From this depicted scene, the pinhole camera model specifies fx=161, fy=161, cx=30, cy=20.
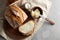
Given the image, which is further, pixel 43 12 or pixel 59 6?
pixel 59 6

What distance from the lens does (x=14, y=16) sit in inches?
35.8

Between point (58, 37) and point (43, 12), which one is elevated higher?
point (43, 12)

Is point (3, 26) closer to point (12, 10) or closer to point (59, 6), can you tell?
point (12, 10)

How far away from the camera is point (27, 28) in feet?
2.95

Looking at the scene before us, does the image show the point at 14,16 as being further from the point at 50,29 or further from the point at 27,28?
the point at 50,29

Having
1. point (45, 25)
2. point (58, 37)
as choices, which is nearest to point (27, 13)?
point (45, 25)

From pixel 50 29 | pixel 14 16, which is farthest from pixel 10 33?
pixel 50 29

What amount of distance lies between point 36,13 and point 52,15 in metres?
0.15

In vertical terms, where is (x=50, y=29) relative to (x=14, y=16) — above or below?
below

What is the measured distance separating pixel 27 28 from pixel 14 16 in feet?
0.33

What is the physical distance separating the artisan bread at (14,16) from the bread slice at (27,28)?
29 mm

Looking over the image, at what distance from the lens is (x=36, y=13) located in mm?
945

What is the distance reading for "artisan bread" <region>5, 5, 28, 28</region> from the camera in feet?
2.98

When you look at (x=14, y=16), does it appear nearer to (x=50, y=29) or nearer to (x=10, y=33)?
(x=10, y=33)
